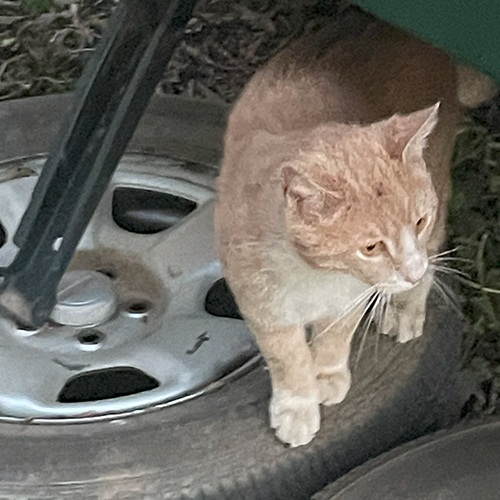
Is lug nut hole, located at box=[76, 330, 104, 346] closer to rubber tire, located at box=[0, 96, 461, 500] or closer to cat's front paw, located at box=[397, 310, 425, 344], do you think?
rubber tire, located at box=[0, 96, 461, 500]

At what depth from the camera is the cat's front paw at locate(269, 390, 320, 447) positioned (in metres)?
1.03

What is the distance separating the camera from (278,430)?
104 centimetres

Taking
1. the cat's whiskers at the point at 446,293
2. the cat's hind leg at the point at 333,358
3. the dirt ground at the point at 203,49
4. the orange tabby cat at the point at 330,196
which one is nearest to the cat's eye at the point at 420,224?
the orange tabby cat at the point at 330,196

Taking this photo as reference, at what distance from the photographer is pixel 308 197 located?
2.63 ft

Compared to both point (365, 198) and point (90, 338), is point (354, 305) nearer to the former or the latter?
point (365, 198)

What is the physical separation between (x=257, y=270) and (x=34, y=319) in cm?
31

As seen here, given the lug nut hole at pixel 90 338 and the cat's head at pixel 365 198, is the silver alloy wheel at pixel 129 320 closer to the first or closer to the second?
the lug nut hole at pixel 90 338

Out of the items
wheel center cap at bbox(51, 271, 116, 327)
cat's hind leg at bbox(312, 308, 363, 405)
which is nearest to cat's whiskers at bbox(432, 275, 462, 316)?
cat's hind leg at bbox(312, 308, 363, 405)

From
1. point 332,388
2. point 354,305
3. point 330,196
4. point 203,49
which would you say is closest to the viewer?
point 330,196

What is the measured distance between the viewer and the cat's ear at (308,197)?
31.1 inches

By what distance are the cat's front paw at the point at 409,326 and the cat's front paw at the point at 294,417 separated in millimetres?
155

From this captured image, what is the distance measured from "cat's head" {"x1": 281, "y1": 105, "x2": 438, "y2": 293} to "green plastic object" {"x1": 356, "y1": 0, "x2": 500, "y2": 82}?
0.12m

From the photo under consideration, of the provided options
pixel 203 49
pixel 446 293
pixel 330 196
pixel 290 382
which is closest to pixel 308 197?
pixel 330 196

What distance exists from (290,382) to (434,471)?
0.19m
